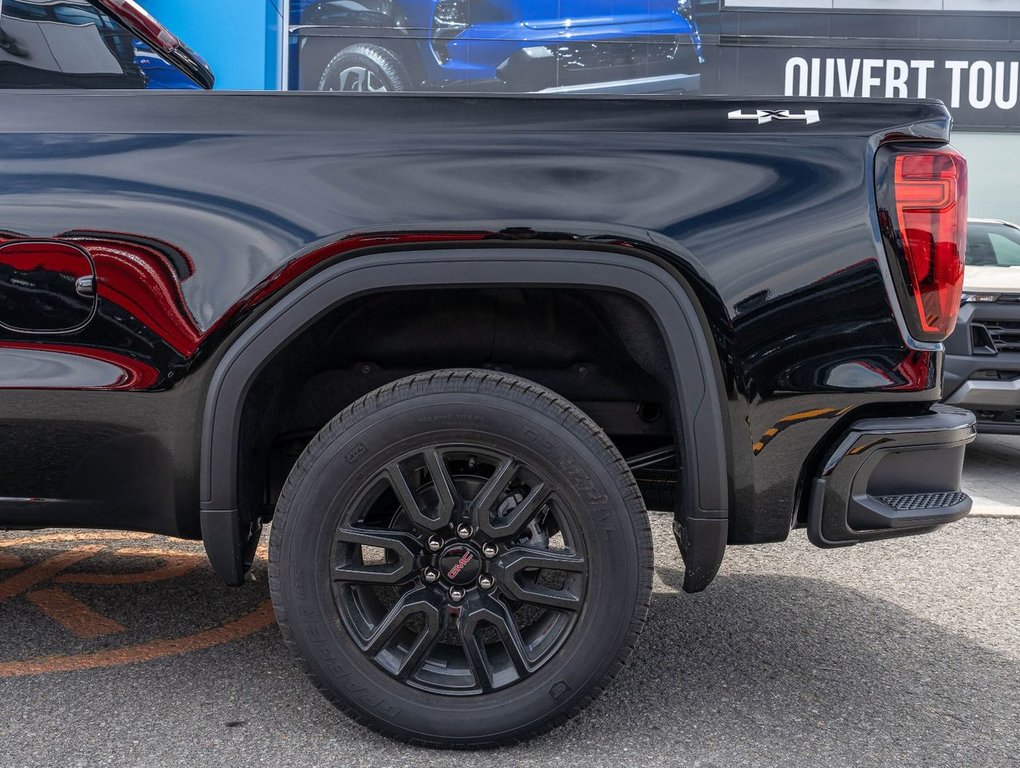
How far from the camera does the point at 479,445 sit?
79.9 inches

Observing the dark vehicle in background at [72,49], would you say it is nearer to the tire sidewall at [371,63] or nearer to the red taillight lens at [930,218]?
the red taillight lens at [930,218]

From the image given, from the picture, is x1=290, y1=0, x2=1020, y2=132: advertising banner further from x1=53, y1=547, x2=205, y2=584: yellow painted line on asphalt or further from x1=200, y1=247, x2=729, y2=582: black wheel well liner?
x1=200, y1=247, x2=729, y2=582: black wheel well liner

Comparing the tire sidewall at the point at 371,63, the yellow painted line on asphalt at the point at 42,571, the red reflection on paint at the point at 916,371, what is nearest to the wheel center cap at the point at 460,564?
the red reflection on paint at the point at 916,371

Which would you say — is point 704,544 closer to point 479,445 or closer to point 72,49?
point 479,445

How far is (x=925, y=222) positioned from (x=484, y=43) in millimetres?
11937

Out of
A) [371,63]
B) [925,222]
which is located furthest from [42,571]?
[371,63]

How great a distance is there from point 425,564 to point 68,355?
0.87 metres

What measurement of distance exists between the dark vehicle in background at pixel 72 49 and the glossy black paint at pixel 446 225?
0.32m

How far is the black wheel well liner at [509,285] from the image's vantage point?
6.55 ft

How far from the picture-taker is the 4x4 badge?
Result: 6.75ft

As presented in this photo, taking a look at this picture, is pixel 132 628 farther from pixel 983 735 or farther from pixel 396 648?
pixel 983 735

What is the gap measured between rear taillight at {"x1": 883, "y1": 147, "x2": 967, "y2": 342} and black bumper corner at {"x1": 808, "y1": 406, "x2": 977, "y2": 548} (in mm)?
241

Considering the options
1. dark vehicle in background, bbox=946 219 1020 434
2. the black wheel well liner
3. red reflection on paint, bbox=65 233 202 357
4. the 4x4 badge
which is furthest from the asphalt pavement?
dark vehicle in background, bbox=946 219 1020 434

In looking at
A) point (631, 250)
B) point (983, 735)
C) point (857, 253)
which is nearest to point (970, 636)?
point (983, 735)
